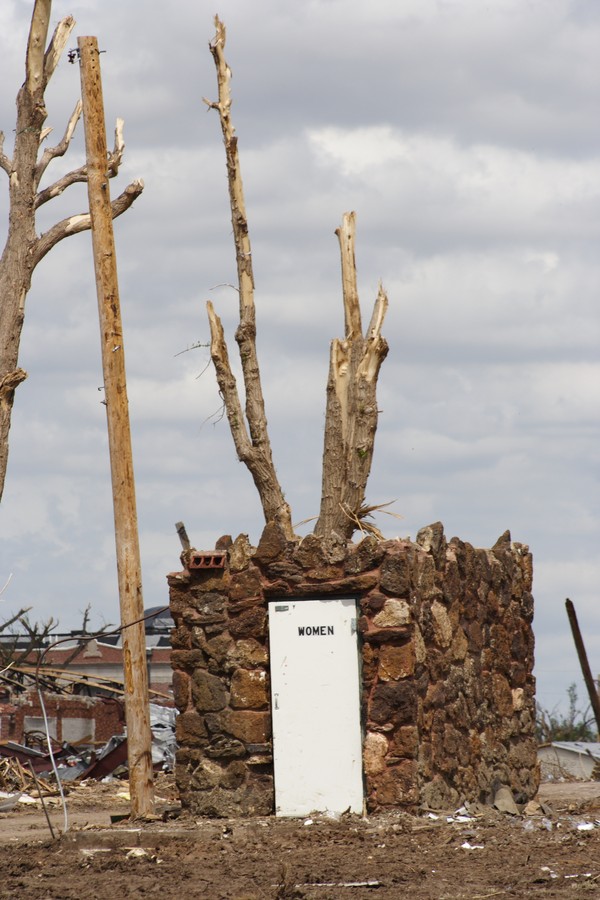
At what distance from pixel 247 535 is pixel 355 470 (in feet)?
18.1

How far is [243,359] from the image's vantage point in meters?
19.7

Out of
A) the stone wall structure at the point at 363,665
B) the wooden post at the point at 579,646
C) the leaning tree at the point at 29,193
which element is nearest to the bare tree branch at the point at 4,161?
the leaning tree at the point at 29,193

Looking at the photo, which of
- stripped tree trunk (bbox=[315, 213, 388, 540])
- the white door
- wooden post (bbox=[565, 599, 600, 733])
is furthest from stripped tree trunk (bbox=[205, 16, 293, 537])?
the white door

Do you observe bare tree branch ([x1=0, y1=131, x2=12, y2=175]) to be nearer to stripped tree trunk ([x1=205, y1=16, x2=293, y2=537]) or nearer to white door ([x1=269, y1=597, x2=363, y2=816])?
stripped tree trunk ([x1=205, y1=16, x2=293, y2=537])

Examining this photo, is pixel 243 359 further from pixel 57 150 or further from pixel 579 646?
pixel 579 646

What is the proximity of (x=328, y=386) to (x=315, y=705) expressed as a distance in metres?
6.70

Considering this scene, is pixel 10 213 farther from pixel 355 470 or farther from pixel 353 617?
pixel 353 617

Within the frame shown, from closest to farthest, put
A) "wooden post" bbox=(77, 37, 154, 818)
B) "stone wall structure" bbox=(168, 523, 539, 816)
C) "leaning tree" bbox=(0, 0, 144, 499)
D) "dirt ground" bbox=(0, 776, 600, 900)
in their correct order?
"dirt ground" bbox=(0, 776, 600, 900) < "stone wall structure" bbox=(168, 523, 539, 816) < "wooden post" bbox=(77, 37, 154, 818) < "leaning tree" bbox=(0, 0, 144, 499)

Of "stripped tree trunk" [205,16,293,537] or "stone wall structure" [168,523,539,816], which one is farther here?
"stripped tree trunk" [205,16,293,537]

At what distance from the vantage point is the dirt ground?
9742 millimetres

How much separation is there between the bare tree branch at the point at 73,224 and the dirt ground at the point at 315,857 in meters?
7.88

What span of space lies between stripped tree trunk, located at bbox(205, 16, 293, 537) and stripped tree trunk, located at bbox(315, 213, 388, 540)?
0.88 m

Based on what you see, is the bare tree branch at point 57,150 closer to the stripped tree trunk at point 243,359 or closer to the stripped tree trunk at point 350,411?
the stripped tree trunk at point 243,359

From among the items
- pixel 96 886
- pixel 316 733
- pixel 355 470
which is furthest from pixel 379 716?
pixel 355 470
